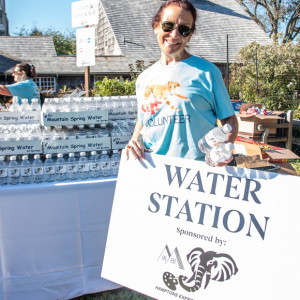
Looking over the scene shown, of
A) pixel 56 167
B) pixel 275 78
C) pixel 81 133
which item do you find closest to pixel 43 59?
pixel 275 78

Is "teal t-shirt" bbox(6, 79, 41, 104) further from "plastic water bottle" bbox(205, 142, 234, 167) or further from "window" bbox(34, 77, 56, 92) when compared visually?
"window" bbox(34, 77, 56, 92)

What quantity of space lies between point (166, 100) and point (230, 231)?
2.46 ft

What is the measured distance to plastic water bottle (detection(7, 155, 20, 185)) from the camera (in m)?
2.41

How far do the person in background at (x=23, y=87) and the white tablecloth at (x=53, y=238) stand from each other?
147 centimetres

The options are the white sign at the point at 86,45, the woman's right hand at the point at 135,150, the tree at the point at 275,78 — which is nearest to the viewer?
the woman's right hand at the point at 135,150

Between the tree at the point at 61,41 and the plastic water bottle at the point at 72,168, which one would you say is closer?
the plastic water bottle at the point at 72,168

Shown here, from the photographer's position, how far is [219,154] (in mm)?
1572

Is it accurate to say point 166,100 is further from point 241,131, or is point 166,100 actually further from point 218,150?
point 241,131

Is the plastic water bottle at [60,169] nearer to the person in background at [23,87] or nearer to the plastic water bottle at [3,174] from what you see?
the plastic water bottle at [3,174]

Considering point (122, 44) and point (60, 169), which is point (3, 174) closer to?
point (60, 169)

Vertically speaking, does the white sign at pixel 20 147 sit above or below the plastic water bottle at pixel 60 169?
above

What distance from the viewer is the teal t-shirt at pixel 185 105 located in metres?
1.76

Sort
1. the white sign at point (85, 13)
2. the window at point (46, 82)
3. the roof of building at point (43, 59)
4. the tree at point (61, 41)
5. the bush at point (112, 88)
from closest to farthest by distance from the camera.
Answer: the white sign at point (85, 13) < the bush at point (112, 88) < the roof of building at point (43, 59) < the window at point (46, 82) < the tree at point (61, 41)

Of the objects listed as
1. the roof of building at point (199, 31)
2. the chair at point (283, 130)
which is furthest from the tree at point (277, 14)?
the chair at point (283, 130)
